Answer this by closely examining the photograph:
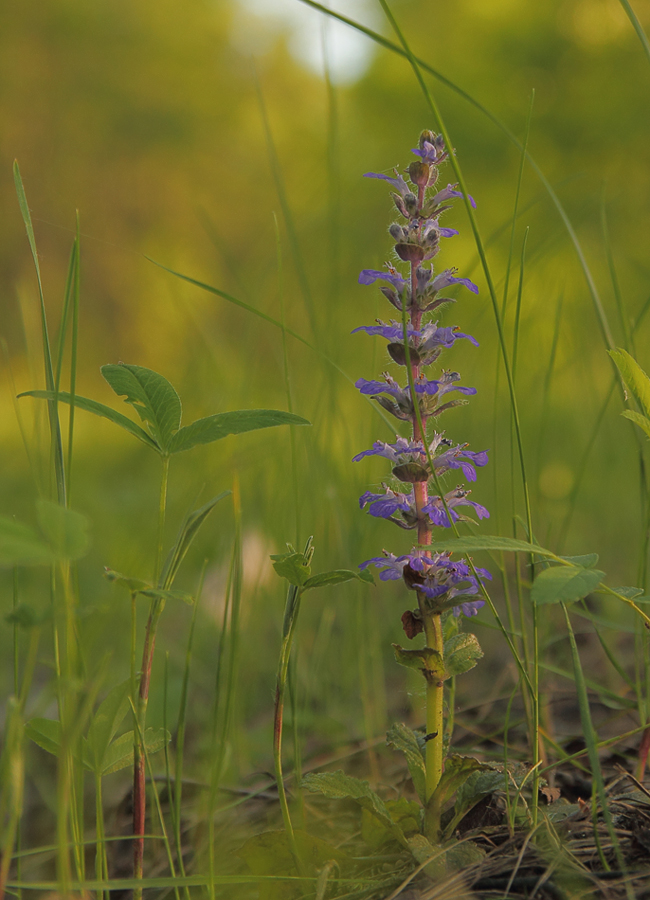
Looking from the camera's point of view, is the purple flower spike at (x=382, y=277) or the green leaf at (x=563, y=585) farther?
the purple flower spike at (x=382, y=277)

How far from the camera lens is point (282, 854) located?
0.76 metres

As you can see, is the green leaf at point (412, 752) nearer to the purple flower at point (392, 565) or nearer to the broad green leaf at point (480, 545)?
the purple flower at point (392, 565)

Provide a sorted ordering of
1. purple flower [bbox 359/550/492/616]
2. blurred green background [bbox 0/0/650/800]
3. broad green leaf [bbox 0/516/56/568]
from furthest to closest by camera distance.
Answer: blurred green background [bbox 0/0/650/800] < purple flower [bbox 359/550/492/616] < broad green leaf [bbox 0/516/56/568]

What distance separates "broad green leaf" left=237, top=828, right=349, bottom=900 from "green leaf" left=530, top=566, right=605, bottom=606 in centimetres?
39

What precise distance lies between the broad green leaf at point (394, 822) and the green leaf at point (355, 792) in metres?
0.01

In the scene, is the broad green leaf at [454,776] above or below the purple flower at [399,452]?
below

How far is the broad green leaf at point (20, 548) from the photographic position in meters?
0.47

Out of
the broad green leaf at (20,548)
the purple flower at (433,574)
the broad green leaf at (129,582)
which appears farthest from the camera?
the purple flower at (433,574)

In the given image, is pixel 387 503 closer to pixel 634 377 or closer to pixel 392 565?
pixel 392 565

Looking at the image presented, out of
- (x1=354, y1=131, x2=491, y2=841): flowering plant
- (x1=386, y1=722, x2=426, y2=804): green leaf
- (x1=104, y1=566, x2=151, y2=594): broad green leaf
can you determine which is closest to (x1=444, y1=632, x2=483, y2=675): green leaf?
(x1=354, y1=131, x2=491, y2=841): flowering plant

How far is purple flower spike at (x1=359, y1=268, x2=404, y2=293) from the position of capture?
2.43ft

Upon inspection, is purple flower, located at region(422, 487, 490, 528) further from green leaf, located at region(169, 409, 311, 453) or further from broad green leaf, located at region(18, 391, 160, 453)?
broad green leaf, located at region(18, 391, 160, 453)

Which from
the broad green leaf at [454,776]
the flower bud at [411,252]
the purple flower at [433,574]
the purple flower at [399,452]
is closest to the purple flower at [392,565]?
the purple flower at [433,574]

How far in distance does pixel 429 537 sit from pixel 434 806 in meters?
0.28
